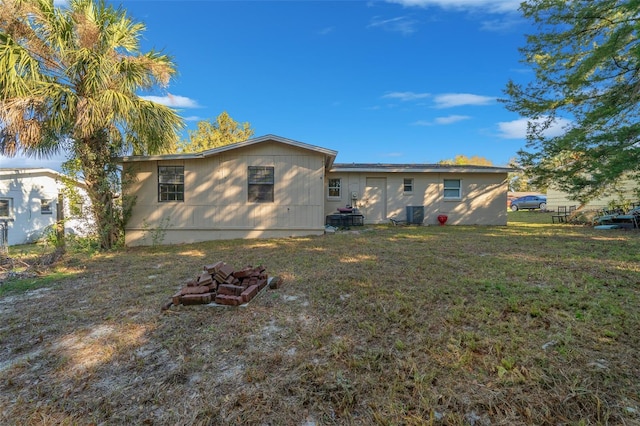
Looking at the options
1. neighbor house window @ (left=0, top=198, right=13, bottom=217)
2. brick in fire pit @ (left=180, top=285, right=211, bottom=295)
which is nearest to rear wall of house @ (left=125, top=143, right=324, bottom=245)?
brick in fire pit @ (left=180, top=285, right=211, bottom=295)

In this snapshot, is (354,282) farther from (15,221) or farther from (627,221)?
(15,221)

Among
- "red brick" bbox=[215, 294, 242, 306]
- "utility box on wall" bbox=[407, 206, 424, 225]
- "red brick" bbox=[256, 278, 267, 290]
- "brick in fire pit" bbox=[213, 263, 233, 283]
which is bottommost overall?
"red brick" bbox=[215, 294, 242, 306]

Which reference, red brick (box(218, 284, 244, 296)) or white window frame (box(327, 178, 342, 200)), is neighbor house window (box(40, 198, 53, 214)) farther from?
red brick (box(218, 284, 244, 296))

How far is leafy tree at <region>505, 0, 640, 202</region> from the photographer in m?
8.82

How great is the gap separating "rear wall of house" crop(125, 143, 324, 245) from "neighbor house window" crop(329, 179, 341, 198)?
4189mm

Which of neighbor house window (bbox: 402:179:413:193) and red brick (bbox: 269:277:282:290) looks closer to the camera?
red brick (bbox: 269:277:282:290)

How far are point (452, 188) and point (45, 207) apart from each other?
18.3 meters

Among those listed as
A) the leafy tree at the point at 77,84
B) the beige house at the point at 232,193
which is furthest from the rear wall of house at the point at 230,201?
the leafy tree at the point at 77,84

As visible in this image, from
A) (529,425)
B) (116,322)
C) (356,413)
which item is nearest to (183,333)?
(116,322)

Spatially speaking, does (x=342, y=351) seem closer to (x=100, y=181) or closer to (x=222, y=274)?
(x=222, y=274)

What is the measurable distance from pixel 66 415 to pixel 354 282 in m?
3.18

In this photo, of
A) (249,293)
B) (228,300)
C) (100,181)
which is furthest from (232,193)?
(228,300)

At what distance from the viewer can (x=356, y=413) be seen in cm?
182

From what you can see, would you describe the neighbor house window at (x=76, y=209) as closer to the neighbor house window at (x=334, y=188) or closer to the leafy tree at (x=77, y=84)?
the leafy tree at (x=77, y=84)
